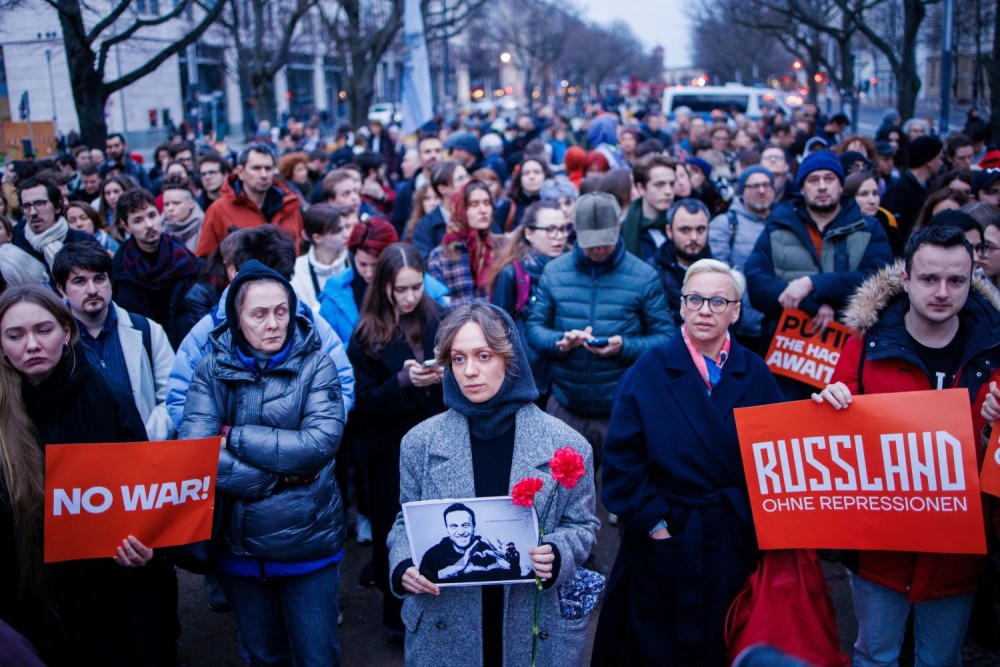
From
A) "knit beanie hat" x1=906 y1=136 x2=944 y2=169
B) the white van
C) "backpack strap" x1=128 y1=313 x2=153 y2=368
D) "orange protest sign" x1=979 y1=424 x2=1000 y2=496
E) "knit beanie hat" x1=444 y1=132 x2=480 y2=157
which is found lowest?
"orange protest sign" x1=979 y1=424 x2=1000 y2=496

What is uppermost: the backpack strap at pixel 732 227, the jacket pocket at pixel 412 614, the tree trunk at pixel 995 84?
the tree trunk at pixel 995 84

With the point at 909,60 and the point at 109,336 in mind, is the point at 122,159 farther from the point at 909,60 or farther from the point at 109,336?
Result: the point at 909,60

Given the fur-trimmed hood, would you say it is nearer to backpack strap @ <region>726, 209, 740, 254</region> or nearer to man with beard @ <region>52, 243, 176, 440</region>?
backpack strap @ <region>726, 209, 740, 254</region>

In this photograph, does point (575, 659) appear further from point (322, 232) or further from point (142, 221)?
point (142, 221)

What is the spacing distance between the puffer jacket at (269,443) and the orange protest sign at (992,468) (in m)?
2.49

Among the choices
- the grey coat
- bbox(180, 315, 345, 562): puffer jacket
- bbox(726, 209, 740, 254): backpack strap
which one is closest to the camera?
the grey coat

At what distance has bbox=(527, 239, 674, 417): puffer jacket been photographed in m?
4.95

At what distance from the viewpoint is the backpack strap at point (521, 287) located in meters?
5.71

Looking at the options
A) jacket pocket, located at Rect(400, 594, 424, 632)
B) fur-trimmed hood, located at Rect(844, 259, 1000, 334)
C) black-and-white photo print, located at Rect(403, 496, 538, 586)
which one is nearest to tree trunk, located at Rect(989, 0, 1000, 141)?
fur-trimmed hood, located at Rect(844, 259, 1000, 334)

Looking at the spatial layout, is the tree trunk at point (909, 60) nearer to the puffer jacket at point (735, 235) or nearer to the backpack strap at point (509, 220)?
the backpack strap at point (509, 220)

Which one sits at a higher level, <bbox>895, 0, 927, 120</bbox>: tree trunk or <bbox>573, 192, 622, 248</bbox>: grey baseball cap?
<bbox>895, 0, 927, 120</bbox>: tree trunk

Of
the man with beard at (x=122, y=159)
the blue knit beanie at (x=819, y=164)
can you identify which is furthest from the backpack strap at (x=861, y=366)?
the man with beard at (x=122, y=159)

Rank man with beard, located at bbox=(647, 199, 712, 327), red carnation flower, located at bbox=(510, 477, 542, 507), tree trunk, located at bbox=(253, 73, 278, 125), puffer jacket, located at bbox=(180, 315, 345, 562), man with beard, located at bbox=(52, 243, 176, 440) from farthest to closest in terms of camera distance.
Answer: tree trunk, located at bbox=(253, 73, 278, 125), man with beard, located at bbox=(647, 199, 712, 327), man with beard, located at bbox=(52, 243, 176, 440), puffer jacket, located at bbox=(180, 315, 345, 562), red carnation flower, located at bbox=(510, 477, 542, 507)

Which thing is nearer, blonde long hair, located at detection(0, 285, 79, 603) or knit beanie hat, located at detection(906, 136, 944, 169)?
blonde long hair, located at detection(0, 285, 79, 603)
